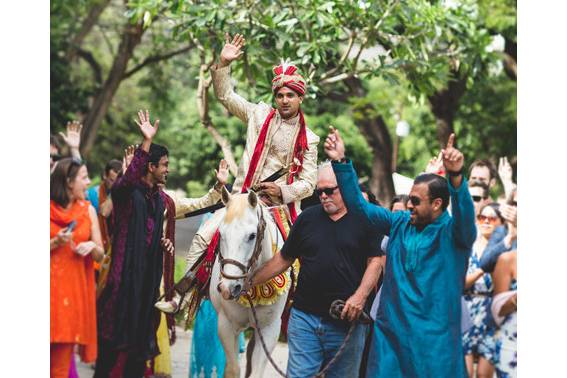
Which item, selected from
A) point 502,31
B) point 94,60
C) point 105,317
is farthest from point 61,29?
point 105,317

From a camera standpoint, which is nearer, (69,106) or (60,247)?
(60,247)

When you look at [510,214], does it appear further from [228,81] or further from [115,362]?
[115,362]

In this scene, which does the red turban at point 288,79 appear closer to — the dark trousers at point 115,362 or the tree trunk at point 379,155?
the dark trousers at point 115,362

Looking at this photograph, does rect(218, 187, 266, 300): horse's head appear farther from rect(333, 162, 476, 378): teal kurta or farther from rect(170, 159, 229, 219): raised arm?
rect(170, 159, 229, 219): raised arm

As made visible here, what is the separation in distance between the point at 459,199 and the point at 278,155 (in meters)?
2.59

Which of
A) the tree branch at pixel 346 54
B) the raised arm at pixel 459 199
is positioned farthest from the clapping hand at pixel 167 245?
the tree branch at pixel 346 54

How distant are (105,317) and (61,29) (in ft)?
47.2

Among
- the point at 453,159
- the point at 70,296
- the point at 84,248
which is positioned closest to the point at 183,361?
the point at 70,296

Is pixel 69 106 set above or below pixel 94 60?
below

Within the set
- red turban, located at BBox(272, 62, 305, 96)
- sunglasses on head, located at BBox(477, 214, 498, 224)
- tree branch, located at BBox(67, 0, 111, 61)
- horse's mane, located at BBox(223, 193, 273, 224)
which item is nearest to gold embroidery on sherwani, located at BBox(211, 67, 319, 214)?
red turban, located at BBox(272, 62, 305, 96)

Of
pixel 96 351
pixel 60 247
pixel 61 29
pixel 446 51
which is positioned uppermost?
pixel 61 29

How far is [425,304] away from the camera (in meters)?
7.18

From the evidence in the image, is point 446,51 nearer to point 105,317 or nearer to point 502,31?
point 502,31

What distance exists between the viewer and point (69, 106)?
22422mm
